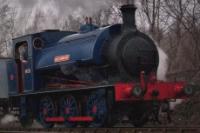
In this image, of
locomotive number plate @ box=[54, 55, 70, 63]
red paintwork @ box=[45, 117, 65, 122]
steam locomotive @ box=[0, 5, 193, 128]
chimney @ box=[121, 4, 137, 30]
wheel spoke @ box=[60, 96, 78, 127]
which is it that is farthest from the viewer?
red paintwork @ box=[45, 117, 65, 122]

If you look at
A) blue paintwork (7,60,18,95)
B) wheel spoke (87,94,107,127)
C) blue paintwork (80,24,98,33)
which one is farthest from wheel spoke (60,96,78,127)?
blue paintwork (7,60,18,95)

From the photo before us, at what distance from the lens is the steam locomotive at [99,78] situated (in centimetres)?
1373

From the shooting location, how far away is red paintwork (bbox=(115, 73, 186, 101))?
13.0 meters

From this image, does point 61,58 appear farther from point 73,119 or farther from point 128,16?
point 128,16

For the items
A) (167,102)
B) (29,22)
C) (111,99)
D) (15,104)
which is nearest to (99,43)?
(111,99)

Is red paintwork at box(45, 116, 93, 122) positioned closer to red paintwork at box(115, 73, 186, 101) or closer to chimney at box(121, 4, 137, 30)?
red paintwork at box(115, 73, 186, 101)

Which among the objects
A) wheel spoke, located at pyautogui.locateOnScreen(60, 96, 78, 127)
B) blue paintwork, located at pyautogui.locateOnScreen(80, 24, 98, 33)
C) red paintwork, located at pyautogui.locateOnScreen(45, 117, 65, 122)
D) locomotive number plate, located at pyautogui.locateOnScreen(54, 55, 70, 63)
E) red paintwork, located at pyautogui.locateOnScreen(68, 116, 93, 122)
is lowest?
red paintwork, located at pyautogui.locateOnScreen(45, 117, 65, 122)

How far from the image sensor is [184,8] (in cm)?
2414

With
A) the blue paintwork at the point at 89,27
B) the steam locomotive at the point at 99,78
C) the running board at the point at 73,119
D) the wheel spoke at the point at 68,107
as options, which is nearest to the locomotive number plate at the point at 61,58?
the steam locomotive at the point at 99,78

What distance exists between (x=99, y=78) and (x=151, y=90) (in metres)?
1.86

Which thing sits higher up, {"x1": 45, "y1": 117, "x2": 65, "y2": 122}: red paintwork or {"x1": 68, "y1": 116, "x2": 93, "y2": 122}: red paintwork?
{"x1": 68, "y1": 116, "x2": 93, "y2": 122}: red paintwork

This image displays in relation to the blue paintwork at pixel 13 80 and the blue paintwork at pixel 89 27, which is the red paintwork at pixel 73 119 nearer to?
the blue paintwork at pixel 13 80

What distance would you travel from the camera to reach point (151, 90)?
1338 cm

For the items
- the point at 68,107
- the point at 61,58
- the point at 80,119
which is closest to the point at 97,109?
the point at 80,119
